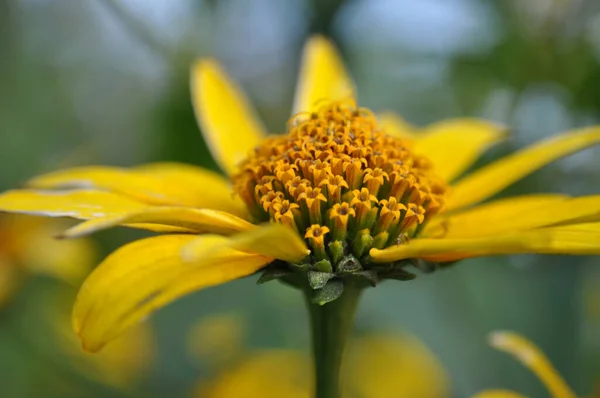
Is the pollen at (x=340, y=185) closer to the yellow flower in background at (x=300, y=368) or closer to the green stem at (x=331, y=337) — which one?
the green stem at (x=331, y=337)

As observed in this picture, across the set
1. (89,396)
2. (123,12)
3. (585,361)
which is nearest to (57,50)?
(123,12)

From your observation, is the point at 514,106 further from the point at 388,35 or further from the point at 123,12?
the point at 123,12

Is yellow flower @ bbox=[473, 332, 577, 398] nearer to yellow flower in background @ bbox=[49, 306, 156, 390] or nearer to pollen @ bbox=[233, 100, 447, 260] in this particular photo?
pollen @ bbox=[233, 100, 447, 260]

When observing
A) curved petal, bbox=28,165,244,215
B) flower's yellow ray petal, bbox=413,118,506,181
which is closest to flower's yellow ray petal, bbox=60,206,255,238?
curved petal, bbox=28,165,244,215

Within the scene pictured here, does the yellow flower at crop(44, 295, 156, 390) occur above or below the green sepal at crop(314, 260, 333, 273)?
below

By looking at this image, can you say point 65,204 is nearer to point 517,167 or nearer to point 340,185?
point 340,185

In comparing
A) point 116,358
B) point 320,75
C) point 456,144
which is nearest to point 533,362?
point 456,144

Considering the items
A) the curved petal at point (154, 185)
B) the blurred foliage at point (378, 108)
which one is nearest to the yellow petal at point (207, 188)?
the curved petal at point (154, 185)
